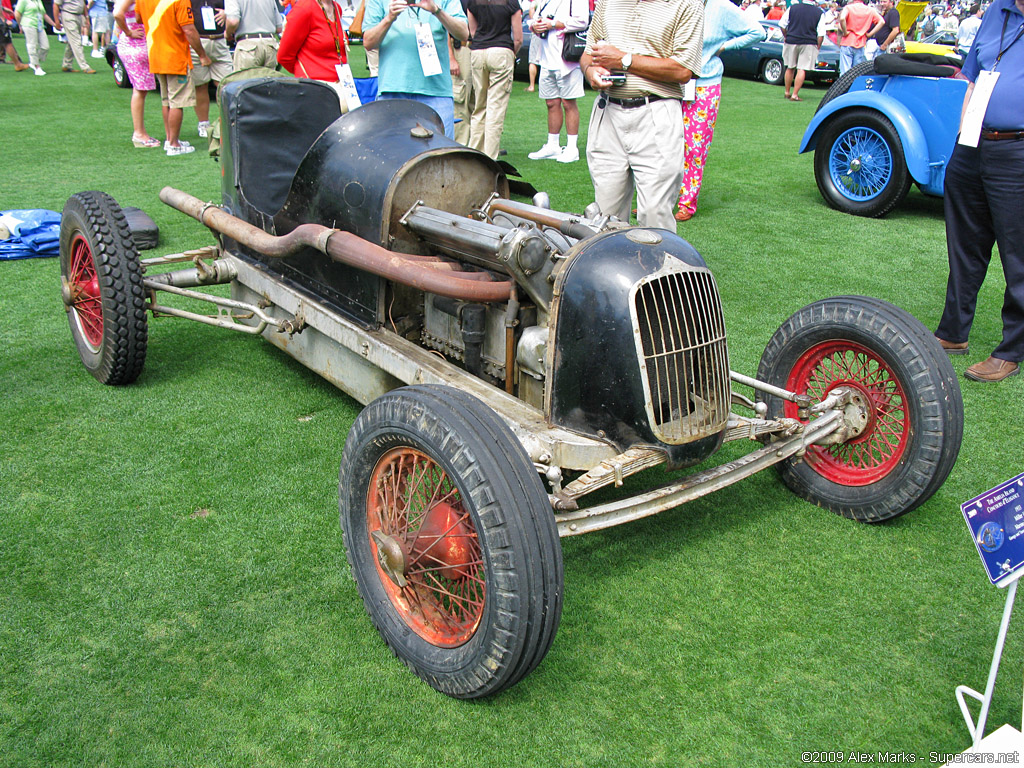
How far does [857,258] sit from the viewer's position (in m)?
6.80

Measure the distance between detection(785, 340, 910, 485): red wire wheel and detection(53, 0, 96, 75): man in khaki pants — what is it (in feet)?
56.3

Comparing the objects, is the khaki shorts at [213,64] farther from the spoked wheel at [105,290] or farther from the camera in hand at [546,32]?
the spoked wheel at [105,290]

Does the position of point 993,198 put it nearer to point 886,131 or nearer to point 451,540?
point 886,131

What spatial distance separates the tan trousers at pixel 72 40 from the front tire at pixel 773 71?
45.9 feet

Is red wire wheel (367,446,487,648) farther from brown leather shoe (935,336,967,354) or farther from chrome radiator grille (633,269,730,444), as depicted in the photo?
brown leather shoe (935,336,967,354)

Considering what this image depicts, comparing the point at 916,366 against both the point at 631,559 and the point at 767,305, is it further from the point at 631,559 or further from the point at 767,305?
the point at 767,305

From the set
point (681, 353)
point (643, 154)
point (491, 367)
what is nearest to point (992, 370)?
point (643, 154)

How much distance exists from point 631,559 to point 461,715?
0.99 meters

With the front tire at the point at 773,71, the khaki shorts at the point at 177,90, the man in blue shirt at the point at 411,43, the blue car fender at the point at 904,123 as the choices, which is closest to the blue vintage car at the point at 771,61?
the front tire at the point at 773,71

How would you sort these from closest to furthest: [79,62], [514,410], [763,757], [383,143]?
1. [763,757]
2. [514,410]
3. [383,143]
4. [79,62]

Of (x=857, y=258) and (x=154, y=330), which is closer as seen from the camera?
(x=154, y=330)

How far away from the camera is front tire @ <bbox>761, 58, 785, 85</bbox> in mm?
17516

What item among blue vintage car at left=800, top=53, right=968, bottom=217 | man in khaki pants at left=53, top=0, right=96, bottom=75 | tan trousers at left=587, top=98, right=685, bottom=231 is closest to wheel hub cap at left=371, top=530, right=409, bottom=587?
tan trousers at left=587, top=98, right=685, bottom=231

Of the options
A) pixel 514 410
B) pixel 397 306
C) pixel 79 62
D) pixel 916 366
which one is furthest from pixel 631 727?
pixel 79 62
